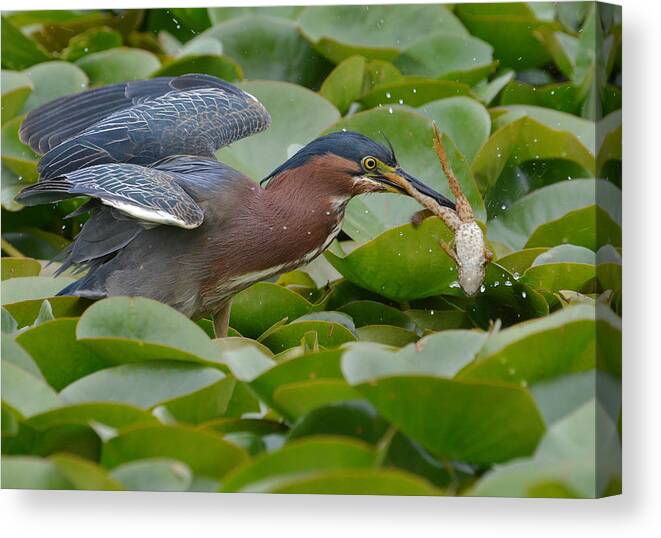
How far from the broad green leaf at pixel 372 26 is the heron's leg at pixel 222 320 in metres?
0.88

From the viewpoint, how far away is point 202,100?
14.4 feet

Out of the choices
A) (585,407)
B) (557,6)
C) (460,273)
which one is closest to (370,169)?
(460,273)

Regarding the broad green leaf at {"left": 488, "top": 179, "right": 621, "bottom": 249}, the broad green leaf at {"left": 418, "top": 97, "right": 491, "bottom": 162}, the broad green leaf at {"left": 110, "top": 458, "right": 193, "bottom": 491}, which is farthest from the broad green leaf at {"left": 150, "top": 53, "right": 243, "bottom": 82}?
the broad green leaf at {"left": 110, "top": 458, "right": 193, "bottom": 491}

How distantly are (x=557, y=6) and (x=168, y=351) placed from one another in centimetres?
146

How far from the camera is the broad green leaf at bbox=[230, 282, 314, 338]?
13.6 ft

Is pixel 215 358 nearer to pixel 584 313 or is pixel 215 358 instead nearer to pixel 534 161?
pixel 584 313

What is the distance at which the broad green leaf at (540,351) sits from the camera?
3.47 meters

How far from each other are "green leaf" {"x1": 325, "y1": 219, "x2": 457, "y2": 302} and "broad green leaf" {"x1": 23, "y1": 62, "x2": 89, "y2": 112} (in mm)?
1134

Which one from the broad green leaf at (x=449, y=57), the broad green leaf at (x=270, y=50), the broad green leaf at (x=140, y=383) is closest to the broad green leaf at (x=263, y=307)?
the broad green leaf at (x=140, y=383)

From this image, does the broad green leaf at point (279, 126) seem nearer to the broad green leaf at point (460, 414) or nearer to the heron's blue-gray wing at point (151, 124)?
the heron's blue-gray wing at point (151, 124)

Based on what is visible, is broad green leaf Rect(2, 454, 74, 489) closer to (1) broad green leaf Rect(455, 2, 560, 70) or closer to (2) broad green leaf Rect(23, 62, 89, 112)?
(2) broad green leaf Rect(23, 62, 89, 112)

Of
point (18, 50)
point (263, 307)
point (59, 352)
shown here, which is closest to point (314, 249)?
point (263, 307)

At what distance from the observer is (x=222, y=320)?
14.1 feet

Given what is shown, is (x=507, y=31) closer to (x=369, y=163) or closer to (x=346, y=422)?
(x=369, y=163)
